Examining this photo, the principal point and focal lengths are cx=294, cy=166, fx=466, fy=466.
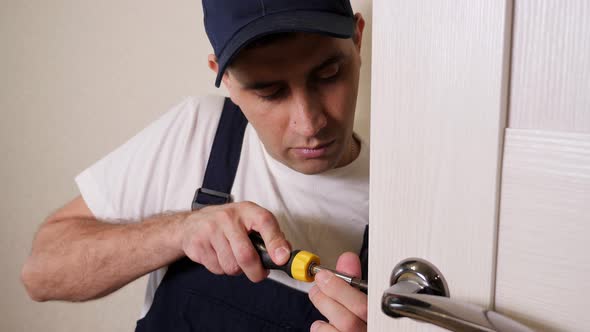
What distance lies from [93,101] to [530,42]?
116 centimetres

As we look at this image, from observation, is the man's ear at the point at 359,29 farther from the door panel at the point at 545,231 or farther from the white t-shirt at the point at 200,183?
the door panel at the point at 545,231

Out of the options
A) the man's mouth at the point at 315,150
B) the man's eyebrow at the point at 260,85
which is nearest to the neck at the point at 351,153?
the man's mouth at the point at 315,150

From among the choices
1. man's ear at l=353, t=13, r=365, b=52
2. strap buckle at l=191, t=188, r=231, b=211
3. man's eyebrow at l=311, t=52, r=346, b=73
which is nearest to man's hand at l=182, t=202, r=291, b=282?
strap buckle at l=191, t=188, r=231, b=211

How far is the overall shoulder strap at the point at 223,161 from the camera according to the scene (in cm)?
79

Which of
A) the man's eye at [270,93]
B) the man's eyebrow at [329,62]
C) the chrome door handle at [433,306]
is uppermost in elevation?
the man's eyebrow at [329,62]

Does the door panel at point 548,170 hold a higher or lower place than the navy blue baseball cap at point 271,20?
lower

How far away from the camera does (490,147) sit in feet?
0.83

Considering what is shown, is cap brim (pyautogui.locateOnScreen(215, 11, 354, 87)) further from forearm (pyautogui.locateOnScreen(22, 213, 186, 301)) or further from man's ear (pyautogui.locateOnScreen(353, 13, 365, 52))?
forearm (pyautogui.locateOnScreen(22, 213, 186, 301))

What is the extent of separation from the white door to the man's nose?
38 centimetres

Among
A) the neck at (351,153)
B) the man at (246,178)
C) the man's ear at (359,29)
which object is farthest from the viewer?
the neck at (351,153)

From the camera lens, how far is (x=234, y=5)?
655 mm

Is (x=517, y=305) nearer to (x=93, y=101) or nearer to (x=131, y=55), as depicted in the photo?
(x=131, y=55)

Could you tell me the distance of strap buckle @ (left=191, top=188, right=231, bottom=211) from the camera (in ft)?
2.56

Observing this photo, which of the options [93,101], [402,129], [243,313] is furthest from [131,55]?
[402,129]
